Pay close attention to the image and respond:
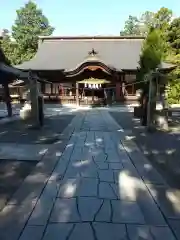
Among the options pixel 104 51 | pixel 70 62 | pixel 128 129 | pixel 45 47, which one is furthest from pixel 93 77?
pixel 128 129

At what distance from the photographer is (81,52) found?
29.3m

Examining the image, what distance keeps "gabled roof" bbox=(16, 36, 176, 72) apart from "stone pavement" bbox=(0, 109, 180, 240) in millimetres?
19864

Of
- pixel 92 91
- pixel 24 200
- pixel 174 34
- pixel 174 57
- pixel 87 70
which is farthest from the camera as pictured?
pixel 174 34

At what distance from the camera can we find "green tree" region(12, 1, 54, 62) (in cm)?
3959

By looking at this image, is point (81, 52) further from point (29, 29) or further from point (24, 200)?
point (24, 200)

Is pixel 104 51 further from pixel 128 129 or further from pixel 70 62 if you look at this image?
pixel 128 129

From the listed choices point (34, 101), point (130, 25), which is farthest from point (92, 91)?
point (130, 25)

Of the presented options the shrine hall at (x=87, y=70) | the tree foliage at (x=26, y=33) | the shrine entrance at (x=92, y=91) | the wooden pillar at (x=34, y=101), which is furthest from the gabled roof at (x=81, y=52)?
the wooden pillar at (x=34, y=101)

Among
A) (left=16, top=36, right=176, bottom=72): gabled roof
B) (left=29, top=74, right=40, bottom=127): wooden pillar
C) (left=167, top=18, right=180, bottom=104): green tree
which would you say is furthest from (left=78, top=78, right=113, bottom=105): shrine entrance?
(left=29, top=74, right=40, bottom=127): wooden pillar

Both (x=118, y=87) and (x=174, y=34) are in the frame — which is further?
(x=174, y=34)

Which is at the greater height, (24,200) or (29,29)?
(29,29)

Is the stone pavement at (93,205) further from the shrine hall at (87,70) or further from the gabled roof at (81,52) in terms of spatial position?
the gabled roof at (81,52)

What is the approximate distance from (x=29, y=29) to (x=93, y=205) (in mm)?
40890

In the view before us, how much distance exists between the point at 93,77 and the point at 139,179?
20.1 m
